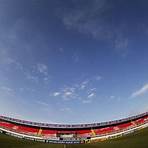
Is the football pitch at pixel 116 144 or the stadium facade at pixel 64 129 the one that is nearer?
the football pitch at pixel 116 144

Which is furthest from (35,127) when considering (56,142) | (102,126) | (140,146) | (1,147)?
(140,146)

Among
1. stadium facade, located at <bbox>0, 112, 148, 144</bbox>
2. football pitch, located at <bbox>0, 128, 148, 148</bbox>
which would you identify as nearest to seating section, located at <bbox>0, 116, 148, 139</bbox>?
stadium facade, located at <bbox>0, 112, 148, 144</bbox>

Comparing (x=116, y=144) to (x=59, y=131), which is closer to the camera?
(x=116, y=144)

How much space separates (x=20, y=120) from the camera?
91.2 m

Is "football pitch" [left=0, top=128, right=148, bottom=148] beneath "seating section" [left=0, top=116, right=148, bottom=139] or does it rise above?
beneath

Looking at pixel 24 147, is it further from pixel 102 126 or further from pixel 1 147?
pixel 102 126

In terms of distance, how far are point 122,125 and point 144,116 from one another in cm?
981

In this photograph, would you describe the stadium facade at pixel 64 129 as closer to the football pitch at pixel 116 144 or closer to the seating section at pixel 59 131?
the seating section at pixel 59 131

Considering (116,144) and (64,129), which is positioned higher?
(64,129)

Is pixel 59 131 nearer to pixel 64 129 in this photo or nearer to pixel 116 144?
pixel 64 129

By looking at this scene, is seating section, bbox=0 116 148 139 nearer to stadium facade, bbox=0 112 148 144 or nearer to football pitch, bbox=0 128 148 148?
stadium facade, bbox=0 112 148 144

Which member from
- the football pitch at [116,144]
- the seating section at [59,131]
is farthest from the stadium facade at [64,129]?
the football pitch at [116,144]

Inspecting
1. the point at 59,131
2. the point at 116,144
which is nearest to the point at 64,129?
the point at 59,131

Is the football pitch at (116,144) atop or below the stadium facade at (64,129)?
below
